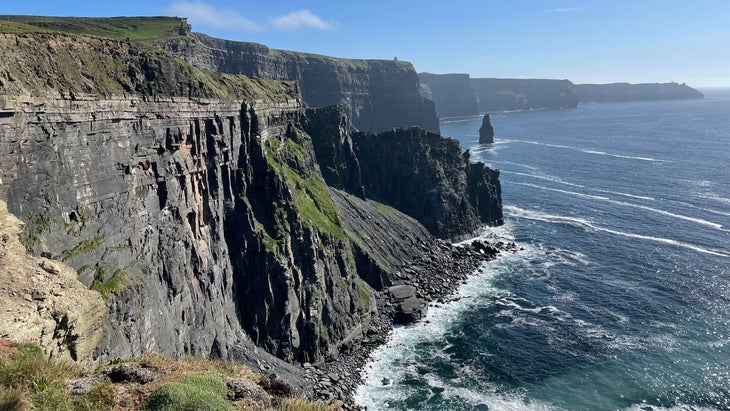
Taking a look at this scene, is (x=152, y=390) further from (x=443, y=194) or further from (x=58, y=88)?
(x=443, y=194)

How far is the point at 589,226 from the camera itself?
120562 mm

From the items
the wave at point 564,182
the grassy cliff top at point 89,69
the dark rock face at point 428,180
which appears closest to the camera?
the grassy cliff top at point 89,69

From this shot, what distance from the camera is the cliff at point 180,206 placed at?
3819 centimetres

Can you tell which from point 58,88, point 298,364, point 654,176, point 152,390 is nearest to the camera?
point 152,390

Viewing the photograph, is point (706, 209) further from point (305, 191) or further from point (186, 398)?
point (186, 398)

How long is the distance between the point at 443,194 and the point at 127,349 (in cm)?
9522

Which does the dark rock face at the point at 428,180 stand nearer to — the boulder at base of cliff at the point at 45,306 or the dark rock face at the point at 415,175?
the dark rock face at the point at 415,175

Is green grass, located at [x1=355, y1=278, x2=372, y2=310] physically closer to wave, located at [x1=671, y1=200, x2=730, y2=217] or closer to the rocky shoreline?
the rocky shoreline

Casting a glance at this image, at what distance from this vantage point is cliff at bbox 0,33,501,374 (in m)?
38.2

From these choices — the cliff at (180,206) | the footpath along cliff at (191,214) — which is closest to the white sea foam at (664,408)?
the footpath along cliff at (191,214)

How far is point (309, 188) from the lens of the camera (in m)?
94.8

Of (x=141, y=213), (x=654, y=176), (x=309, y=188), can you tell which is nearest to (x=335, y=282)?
(x=309, y=188)

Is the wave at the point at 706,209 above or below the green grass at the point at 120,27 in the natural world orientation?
below

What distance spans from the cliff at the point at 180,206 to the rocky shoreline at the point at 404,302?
2.17 m
